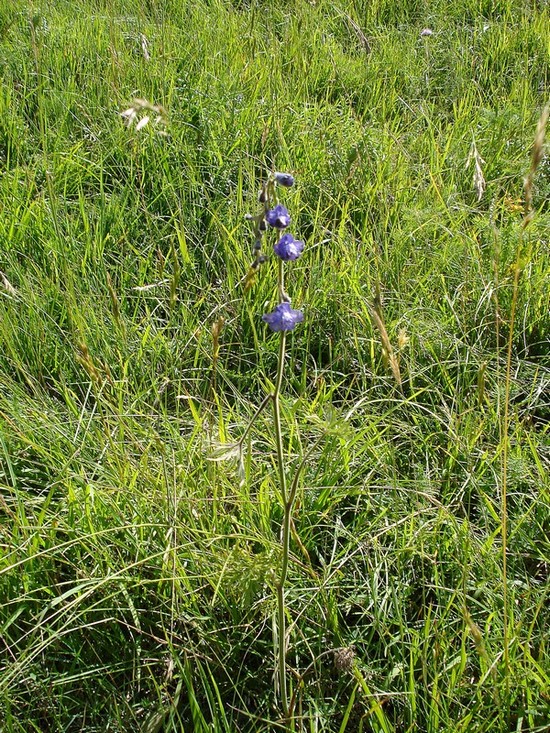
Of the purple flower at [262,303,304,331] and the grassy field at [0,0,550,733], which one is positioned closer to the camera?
the purple flower at [262,303,304,331]

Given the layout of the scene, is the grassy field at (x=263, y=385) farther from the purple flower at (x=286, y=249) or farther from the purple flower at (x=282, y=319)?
the purple flower at (x=286, y=249)

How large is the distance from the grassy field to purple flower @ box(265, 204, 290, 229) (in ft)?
1.28

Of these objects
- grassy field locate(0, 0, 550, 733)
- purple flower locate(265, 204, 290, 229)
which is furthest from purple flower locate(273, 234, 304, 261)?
grassy field locate(0, 0, 550, 733)

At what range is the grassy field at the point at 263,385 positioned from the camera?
1.51 metres

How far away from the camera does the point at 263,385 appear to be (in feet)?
6.90

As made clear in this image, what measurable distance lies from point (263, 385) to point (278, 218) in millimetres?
955

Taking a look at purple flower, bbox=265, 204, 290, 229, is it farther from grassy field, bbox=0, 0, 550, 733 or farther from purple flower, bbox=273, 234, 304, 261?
grassy field, bbox=0, 0, 550, 733

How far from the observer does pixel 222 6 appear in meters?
4.00

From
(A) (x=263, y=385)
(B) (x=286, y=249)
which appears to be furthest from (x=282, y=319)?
(A) (x=263, y=385)

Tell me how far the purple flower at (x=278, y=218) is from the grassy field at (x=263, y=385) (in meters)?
0.39

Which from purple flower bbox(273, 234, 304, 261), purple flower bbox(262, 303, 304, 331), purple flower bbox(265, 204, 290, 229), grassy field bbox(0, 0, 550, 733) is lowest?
grassy field bbox(0, 0, 550, 733)

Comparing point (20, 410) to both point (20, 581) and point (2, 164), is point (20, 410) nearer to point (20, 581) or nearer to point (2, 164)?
point (20, 581)

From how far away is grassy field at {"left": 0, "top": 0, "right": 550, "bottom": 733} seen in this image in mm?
1511

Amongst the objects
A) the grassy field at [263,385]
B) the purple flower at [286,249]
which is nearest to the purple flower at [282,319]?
the purple flower at [286,249]
